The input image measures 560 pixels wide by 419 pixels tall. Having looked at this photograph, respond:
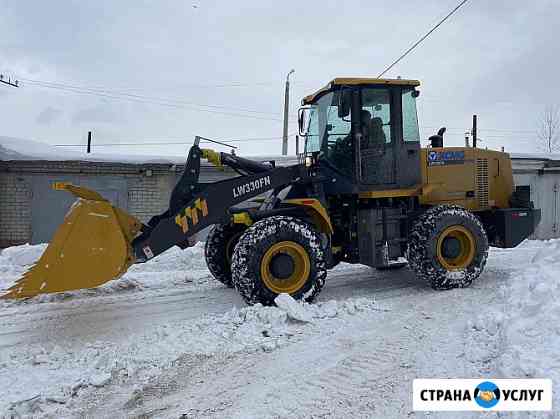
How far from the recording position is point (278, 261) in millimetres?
5273

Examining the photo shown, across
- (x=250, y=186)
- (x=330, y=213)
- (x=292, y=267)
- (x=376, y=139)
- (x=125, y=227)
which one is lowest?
(x=292, y=267)

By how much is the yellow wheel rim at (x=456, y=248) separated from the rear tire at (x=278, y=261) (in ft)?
6.33

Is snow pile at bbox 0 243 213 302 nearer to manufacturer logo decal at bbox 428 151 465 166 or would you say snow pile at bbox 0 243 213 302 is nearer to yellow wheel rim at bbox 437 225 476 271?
yellow wheel rim at bbox 437 225 476 271

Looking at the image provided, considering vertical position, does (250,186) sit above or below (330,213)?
above

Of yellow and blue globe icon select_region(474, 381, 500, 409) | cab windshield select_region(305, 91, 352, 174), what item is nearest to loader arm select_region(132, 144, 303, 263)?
cab windshield select_region(305, 91, 352, 174)

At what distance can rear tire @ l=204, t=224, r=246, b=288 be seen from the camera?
22.0ft

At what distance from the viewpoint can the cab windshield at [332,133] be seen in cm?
621

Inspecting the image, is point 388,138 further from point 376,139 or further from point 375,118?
point 375,118

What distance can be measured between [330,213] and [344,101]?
1.60 meters

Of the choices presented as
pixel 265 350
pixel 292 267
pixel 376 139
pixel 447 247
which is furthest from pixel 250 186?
pixel 447 247

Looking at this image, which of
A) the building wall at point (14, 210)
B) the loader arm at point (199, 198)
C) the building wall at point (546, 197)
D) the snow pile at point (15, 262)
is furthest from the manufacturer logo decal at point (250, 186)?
the building wall at point (546, 197)

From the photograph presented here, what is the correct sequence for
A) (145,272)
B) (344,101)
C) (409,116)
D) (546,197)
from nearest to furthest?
(344,101) < (409,116) < (145,272) < (546,197)

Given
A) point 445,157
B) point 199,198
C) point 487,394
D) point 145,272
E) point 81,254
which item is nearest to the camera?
point 487,394

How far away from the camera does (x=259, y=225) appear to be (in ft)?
17.3
